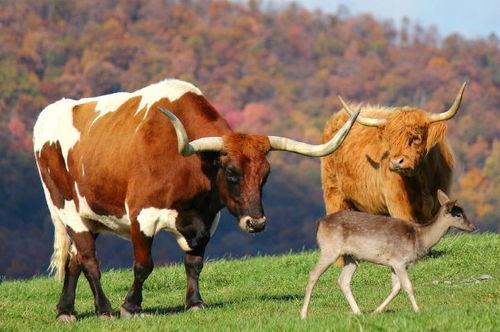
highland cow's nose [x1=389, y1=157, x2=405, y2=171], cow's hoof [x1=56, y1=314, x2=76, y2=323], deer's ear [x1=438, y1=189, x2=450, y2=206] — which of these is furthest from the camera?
highland cow's nose [x1=389, y1=157, x2=405, y2=171]

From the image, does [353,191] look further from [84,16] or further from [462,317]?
[84,16]

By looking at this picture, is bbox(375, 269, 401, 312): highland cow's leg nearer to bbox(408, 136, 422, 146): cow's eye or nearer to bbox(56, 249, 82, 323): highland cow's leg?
bbox(56, 249, 82, 323): highland cow's leg

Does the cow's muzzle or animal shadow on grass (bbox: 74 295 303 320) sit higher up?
the cow's muzzle

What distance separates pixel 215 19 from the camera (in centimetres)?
19562

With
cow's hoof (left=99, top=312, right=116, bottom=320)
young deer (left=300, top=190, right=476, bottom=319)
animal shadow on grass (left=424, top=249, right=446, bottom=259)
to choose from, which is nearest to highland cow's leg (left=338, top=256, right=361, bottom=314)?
young deer (left=300, top=190, right=476, bottom=319)

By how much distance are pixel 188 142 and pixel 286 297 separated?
274 cm

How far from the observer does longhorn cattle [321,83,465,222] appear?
14852mm

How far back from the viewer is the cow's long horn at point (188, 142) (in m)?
10.6

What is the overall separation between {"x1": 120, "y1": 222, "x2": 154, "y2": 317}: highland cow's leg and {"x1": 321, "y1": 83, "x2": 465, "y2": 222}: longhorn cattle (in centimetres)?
446

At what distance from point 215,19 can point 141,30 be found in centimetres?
2151

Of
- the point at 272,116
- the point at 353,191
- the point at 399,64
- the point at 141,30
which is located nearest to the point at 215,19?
the point at 141,30

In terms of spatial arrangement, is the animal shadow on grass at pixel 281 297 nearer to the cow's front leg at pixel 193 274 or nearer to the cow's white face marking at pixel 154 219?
the cow's front leg at pixel 193 274

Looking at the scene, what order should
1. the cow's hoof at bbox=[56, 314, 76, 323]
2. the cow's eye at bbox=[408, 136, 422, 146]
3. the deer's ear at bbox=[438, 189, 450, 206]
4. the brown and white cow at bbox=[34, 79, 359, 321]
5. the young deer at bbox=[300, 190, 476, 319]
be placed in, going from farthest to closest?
the cow's eye at bbox=[408, 136, 422, 146] → the cow's hoof at bbox=[56, 314, 76, 323] → the brown and white cow at bbox=[34, 79, 359, 321] → the deer's ear at bbox=[438, 189, 450, 206] → the young deer at bbox=[300, 190, 476, 319]

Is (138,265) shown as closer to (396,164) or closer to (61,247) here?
(61,247)
